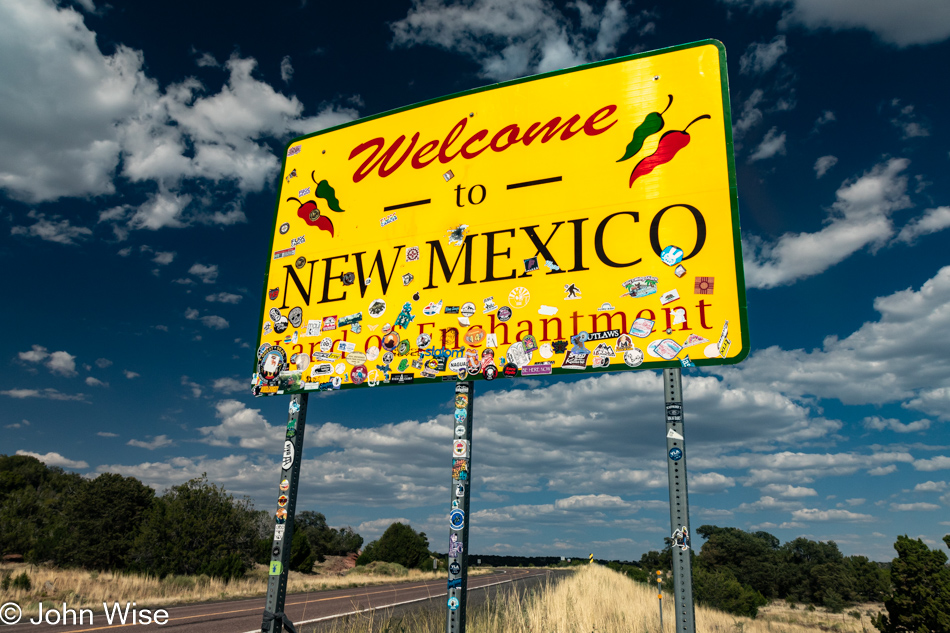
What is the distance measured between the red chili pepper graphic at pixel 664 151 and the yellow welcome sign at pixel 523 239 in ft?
0.06

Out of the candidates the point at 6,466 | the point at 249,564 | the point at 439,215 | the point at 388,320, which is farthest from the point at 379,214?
the point at 6,466

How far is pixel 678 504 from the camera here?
522 cm

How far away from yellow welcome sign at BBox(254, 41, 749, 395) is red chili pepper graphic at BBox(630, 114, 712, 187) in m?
0.02

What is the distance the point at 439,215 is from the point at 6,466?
2840 inches

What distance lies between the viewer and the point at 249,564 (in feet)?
105

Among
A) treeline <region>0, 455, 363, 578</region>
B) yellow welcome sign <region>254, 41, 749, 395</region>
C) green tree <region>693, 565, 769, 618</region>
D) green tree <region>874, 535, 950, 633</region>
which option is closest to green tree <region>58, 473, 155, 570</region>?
treeline <region>0, 455, 363, 578</region>

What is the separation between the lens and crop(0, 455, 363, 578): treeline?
2803cm

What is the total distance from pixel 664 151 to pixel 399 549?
5134cm

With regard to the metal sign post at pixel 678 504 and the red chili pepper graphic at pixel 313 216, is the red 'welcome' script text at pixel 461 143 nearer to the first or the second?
the red chili pepper graphic at pixel 313 216

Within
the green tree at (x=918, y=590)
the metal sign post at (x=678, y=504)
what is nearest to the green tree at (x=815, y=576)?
the green tree at (x=918, y=590)

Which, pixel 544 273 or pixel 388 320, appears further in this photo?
pixel 388 320

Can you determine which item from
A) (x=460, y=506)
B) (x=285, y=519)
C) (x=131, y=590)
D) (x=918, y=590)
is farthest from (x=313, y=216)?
(x=918, y=590)

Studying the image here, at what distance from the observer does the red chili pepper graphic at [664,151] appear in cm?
640

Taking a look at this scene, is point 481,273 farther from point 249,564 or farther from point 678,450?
point 249,564
